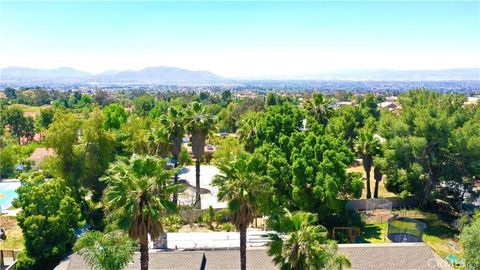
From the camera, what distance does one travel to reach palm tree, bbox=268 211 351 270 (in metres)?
16.0

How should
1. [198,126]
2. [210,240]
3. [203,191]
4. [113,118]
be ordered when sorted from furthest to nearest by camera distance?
[113,118] → [203,191] → [198,126] → [210,240]

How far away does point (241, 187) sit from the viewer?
59.6 feet

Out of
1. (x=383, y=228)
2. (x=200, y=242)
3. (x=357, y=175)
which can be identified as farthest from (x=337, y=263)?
(x=383, y=228)

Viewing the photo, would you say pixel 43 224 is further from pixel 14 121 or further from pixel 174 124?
pixel 14 121

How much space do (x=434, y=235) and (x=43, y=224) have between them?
1063 inches

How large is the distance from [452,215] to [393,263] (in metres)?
16.1

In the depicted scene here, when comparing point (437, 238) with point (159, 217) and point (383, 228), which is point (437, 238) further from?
point (159, 217)

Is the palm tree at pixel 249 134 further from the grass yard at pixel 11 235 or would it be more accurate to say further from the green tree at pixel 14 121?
the green tree at pixel 14 121

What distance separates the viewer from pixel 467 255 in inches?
808

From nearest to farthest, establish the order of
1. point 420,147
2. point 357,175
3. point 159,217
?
point 159,217, point 357,175, point 420,147

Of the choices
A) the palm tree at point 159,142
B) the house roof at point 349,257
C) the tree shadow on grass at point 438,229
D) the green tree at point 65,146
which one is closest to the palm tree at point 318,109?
the tree shadow on grass at point 438,229

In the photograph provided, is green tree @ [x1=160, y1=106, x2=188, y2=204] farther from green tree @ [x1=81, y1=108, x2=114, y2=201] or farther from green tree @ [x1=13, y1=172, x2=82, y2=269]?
green tree @ [x1=13, y1=172, x2=82, y2=269]

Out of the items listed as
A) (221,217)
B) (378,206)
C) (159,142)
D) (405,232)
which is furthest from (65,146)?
(405,232)

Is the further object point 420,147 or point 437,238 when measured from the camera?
point 420,147
